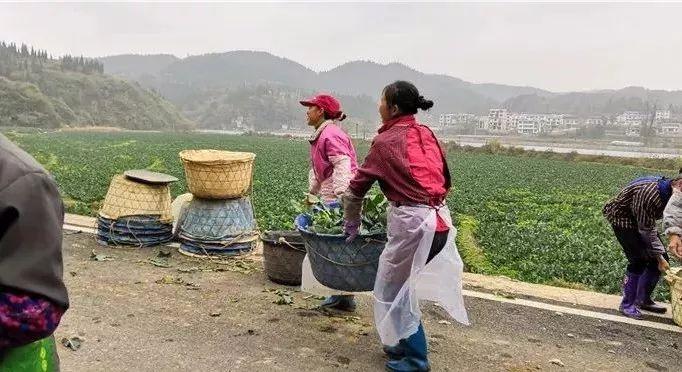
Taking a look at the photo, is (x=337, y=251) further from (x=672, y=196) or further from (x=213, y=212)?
(x=213, y=212)

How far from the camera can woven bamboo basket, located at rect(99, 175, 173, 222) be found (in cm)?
723

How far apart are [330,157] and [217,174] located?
6.87ft

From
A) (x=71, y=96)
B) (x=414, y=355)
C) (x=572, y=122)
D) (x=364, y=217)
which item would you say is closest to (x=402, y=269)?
(x=414, y=355)

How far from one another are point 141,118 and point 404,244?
13022 cm

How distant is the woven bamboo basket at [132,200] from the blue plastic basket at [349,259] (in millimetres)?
3677

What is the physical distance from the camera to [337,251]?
13.9ft

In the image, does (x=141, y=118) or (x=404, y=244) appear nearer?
(x=404, y=244)

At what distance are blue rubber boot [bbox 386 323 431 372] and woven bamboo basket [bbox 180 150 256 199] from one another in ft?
11.6

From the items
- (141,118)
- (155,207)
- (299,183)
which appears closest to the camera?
(155,207)

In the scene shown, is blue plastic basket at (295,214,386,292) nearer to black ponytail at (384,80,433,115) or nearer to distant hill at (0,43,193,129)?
black ponytail at (384,80,433,115)

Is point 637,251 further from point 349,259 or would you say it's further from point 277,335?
point 277,335

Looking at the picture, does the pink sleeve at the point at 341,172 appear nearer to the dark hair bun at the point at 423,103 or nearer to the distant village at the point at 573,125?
the dark hair bun at the point at 423,103

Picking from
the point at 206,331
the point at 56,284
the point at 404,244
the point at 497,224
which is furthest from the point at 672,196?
the point at 497,224

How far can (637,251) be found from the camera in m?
5.48
